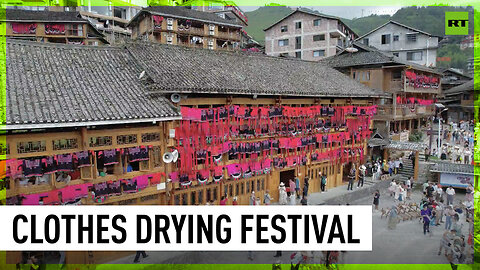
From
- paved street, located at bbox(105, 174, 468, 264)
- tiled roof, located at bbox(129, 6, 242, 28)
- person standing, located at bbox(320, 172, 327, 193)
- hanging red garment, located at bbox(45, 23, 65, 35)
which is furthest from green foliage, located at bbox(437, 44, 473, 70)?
hanging red garment, located at bbox(45, 23, 65, 35)

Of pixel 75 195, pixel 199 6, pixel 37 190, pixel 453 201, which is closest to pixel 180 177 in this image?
pixel 75 195

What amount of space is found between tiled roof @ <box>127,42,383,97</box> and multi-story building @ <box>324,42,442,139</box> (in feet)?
23.4

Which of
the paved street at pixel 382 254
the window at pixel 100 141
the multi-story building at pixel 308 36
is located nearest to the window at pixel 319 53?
the multi-story building at pixel 308 36

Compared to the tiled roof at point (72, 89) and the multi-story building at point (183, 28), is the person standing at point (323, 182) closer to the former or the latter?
the tiled roof at point (72, 89)

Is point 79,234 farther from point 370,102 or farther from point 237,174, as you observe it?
point 370,102

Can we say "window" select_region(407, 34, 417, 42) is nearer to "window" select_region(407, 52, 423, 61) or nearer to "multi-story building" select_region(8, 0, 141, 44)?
"window" select_region(407, 52, 423, 61)

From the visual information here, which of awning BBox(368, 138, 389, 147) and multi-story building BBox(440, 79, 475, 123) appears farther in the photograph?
multi-story building BBox(440, 79, 475, 123)

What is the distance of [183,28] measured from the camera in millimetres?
45000

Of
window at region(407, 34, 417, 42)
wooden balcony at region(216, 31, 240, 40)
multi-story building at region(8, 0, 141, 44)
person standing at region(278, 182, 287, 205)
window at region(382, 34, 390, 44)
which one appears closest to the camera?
person standing at region(278, 182, 287, 205)

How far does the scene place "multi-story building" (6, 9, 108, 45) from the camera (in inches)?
1623

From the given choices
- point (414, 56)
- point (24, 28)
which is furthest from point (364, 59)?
point (24, 28)

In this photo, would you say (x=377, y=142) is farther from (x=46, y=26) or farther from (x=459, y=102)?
(x=46, y=26)

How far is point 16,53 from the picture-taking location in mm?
15672

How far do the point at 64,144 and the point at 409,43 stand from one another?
156 ft
